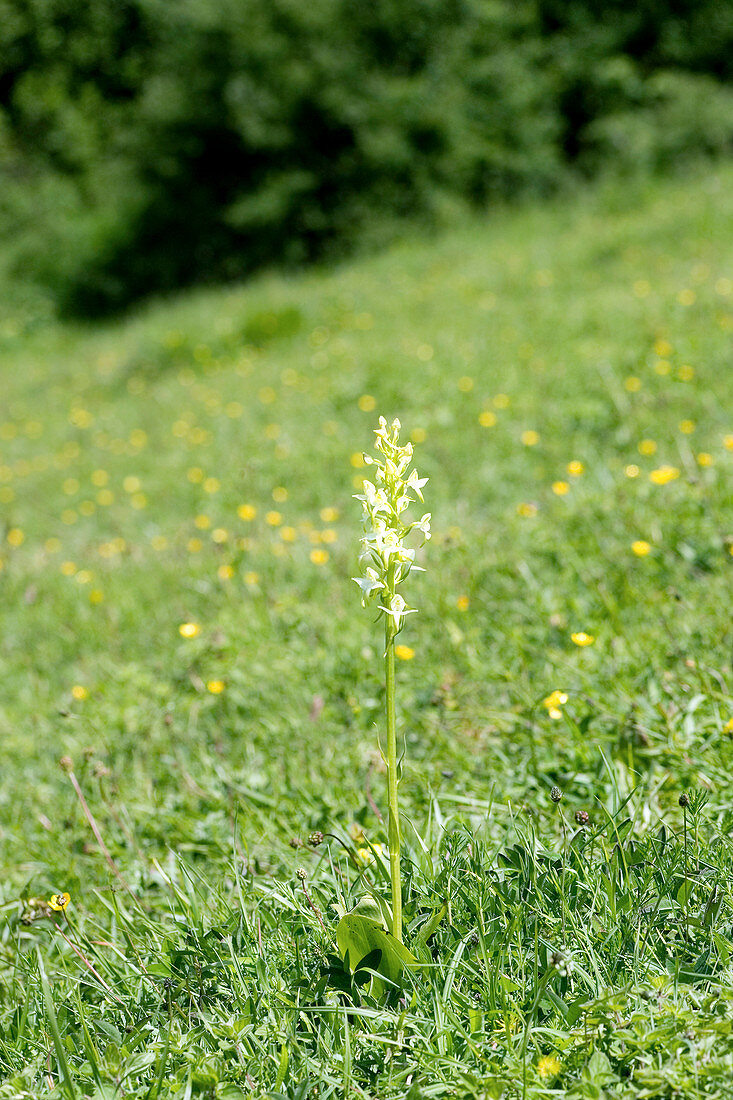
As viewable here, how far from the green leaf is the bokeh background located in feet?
41.7

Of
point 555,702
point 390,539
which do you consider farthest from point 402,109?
point 390,539

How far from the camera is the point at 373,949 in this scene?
157 cm

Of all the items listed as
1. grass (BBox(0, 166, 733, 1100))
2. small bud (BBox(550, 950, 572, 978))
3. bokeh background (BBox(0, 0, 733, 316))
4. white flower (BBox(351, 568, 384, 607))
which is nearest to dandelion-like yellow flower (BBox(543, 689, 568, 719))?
grass (BBox(0, 166, 733, 1100))

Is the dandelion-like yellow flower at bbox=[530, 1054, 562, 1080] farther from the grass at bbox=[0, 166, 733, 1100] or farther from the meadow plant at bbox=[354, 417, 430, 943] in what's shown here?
the meadow plant at bbox=[354, 417, 430, 943]

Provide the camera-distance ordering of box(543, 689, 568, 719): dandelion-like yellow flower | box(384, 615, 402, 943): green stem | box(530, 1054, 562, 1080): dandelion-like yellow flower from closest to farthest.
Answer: box(530, 1054, 562, 1080): dandelion-like yellow flower
box(384, 615, 402, 943): green stem
box(543, 689, 568, 719): dandelion-like yellow flower

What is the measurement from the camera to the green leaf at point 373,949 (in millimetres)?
1542

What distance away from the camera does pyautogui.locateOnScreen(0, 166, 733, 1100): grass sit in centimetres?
153

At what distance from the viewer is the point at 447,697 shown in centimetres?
252

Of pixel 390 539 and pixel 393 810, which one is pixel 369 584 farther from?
pixel 393 810

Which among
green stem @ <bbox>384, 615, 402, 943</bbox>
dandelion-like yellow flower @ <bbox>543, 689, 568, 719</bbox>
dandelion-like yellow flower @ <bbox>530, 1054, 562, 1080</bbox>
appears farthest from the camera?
dandelion-like yellow flower @ <bbox>543, 689, 568, 719</bbox>

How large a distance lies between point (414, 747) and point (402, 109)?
12971mm

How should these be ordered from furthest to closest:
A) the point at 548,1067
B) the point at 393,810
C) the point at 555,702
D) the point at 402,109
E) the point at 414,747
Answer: the point at 402,109 < the point at 414,747 < the point at 555,702 < the point at 393,810 < the point at 548,1067

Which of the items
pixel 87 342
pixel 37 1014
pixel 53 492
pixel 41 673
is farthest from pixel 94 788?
pixel 87 342

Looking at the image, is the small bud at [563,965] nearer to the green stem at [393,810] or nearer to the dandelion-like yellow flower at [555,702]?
the green stem at [393,810]
